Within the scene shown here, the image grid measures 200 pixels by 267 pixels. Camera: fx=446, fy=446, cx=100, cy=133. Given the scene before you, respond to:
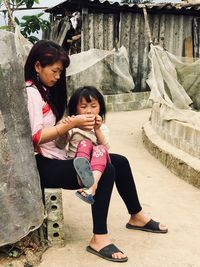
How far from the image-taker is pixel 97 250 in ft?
8.94

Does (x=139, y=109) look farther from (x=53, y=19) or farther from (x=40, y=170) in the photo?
(x=40, y=170)

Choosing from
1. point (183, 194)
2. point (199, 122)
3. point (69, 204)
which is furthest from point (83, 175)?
point (199, 122)

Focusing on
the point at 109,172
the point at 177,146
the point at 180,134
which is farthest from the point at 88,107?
the point at 177,146

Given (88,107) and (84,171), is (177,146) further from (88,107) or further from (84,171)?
(84,171)

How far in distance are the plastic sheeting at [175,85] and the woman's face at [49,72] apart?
2.53 meters

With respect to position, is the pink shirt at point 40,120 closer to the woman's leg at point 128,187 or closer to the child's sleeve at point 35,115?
the child's sleeve at point 35,115

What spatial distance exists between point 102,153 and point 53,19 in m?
9.57

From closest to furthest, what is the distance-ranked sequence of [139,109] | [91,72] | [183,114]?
[183,114], [91,72], [139,109]

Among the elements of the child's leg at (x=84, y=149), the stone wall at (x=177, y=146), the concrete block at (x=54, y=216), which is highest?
the child's leg at (x=84, y=149)

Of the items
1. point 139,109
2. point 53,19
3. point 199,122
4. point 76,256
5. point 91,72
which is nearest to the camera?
point 76,256

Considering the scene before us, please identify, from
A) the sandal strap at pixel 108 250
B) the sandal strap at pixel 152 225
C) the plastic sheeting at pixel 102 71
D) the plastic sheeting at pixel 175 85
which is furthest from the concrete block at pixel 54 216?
the plastic sheeting at pixel 102 71

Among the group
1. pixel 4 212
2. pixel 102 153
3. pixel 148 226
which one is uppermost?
pixel 102 153

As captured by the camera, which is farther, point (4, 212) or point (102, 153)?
point (102, 153)

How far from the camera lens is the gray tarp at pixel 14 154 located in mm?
2404
